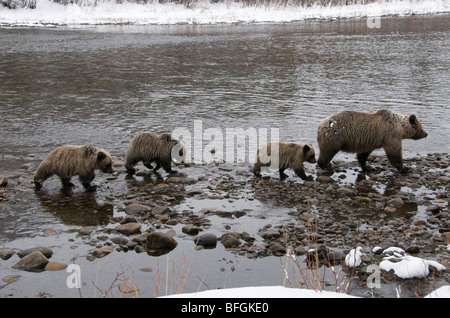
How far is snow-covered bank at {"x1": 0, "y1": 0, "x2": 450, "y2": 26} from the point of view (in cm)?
4191

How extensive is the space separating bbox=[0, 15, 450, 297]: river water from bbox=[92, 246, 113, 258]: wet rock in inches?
4.0

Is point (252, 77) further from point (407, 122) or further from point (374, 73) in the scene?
point (407, 122)

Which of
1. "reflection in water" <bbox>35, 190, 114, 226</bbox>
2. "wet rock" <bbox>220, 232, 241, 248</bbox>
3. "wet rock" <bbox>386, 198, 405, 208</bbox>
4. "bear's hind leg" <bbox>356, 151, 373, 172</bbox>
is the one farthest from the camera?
"bear's hind leg" <bbox>356, 151, 373, 172</bbox>

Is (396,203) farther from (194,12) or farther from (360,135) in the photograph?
(194,12)

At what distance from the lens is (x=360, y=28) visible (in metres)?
35.7

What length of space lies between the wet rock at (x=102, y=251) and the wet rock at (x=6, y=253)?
1.03 meters

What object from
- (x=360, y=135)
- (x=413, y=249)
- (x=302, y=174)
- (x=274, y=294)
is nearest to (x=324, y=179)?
(x=302, y=174)

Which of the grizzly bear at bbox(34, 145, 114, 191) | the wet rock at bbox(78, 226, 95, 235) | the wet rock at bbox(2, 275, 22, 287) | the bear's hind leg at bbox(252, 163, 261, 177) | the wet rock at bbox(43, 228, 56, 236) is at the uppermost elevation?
the grizzly bear at bbox(34, 145, 114, 191)

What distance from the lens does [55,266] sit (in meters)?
6.02

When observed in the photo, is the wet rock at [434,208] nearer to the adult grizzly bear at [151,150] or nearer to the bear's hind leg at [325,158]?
the bear's hind leg at [325,158]

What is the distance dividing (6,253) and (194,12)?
131ft

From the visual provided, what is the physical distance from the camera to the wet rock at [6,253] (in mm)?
6238

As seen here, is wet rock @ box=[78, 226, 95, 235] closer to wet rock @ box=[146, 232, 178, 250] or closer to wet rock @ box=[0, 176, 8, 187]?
wet rock @ box=[146, 232, 178, 250]

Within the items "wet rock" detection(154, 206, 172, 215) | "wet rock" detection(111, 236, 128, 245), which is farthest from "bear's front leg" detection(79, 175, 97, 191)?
"wet rock" detection(111, 236, 128, 245)
